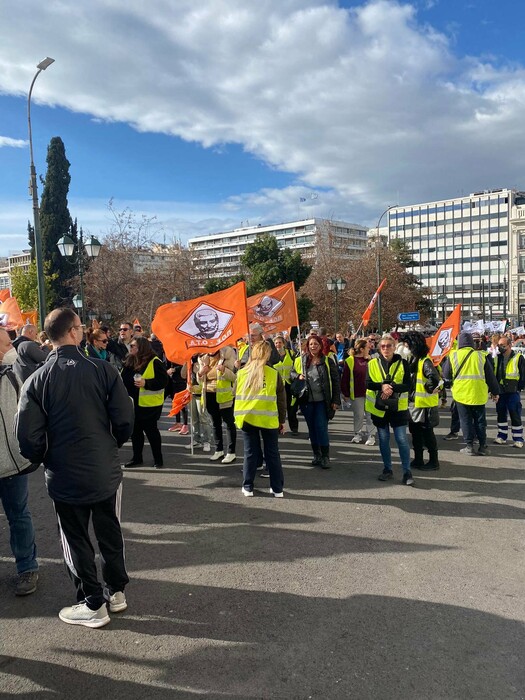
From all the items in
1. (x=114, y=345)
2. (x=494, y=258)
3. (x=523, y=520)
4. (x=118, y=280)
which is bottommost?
(x=523, y=520)

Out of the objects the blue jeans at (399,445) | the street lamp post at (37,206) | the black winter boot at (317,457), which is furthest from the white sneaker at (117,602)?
the street lamp post at (37,206)

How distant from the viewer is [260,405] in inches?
243

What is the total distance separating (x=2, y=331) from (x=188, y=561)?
2403mm

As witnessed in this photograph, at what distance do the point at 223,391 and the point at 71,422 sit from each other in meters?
4.61

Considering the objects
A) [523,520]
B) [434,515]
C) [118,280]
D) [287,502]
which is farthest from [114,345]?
[118,280]

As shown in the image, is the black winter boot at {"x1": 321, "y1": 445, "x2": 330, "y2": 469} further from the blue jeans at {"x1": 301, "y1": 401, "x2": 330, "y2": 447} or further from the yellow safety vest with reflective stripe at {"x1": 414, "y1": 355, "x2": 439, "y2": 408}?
the yellow safety vest with reflective stripe at {"x1": 414, "y1": 355, "x2": 439, "y2": 408}

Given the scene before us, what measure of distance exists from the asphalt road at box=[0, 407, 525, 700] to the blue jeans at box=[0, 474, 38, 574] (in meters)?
0.23

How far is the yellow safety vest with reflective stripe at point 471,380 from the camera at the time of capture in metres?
8.07

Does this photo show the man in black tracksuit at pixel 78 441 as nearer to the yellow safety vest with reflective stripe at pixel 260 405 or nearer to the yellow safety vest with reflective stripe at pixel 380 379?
the yellow safety vest with reflective stripe at pixel 260 405

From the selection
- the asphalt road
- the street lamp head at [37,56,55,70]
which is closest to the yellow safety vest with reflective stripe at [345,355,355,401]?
the asphalt road

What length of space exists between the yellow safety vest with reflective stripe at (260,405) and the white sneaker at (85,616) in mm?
2912

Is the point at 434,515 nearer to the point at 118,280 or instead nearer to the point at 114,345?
the point at 114,345

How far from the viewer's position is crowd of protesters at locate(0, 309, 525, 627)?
135 inches

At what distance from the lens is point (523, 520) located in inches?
213
